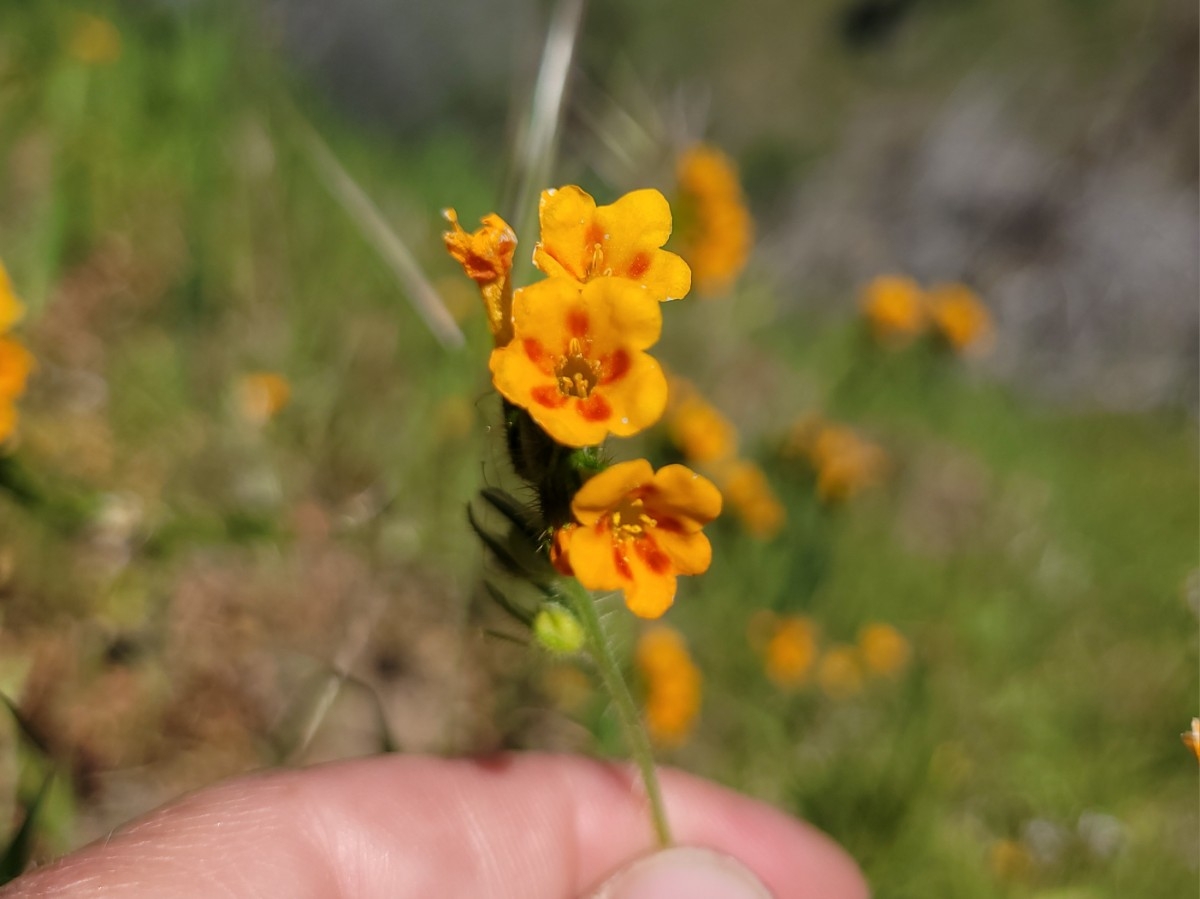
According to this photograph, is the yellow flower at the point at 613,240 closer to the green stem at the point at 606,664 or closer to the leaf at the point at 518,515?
the leaf at the point at 518,515

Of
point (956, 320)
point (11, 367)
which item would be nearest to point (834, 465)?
point (956, 320)

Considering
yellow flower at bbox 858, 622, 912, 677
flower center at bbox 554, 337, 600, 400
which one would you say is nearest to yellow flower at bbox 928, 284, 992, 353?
yellow flower at bbox 858, 622, 912, 677

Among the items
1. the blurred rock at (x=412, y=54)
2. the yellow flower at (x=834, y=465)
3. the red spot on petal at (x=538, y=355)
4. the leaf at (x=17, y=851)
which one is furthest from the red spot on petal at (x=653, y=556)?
the blurred rock at (x=412, y=54)

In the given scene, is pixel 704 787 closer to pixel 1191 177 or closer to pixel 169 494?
pixel 169 494

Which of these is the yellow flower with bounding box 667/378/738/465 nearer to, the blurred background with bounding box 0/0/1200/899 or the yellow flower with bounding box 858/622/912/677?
the blurred background with bounding box 0/0/1200/899

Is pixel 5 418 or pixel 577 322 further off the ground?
pixel 577 322

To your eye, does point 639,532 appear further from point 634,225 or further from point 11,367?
point 11,367
